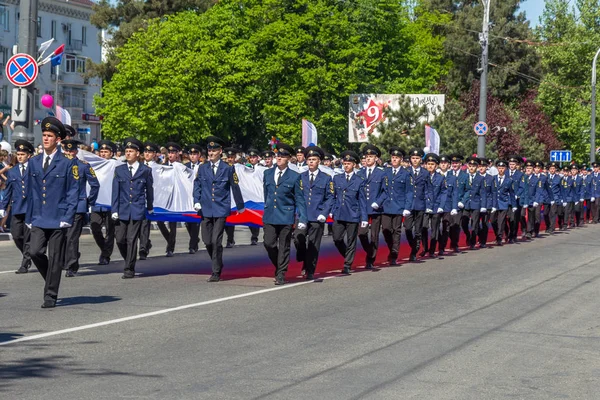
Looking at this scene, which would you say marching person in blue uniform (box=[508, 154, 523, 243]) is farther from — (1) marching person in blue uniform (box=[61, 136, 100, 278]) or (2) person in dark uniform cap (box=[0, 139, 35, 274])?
(2) person in dark uniform cap (box=[0, 139, 35, 274])

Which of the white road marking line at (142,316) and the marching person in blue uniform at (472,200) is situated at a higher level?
the marching person in blue uniform at (472,200)

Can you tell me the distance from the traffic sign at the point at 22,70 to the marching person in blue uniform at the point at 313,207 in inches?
307

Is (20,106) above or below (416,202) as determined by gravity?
above

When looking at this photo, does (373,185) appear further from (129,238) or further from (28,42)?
(28,42)

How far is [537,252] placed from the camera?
23.5 m

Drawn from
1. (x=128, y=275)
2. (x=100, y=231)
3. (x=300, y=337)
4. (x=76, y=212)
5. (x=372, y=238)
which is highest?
(x=76, y=212)

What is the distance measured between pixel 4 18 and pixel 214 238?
203 feet

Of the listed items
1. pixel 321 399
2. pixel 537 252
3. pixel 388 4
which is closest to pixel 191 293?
pixel 321 399

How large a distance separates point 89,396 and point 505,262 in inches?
549

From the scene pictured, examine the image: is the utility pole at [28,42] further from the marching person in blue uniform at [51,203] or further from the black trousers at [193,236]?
the marching person in blue uniform at [51,203]

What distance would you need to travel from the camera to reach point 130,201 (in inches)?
619

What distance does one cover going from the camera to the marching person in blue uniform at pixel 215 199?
15.3 m

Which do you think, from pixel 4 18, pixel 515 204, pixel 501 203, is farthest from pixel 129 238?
pixel 4 18

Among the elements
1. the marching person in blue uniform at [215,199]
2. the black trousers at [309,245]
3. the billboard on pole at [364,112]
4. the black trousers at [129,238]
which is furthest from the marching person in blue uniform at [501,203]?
the billboard on pole at [364,112]
